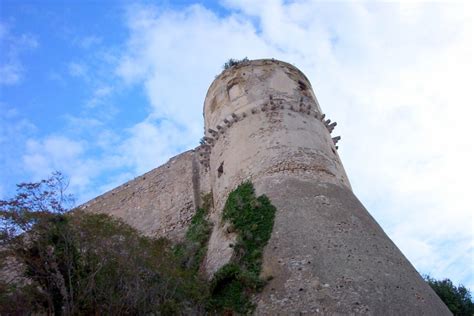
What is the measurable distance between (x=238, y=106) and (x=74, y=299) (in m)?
7.66

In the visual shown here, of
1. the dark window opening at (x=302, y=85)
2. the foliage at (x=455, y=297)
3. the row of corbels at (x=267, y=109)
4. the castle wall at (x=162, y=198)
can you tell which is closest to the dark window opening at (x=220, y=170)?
the row of corbels at (x=267, y=109)

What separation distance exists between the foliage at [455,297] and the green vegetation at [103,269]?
7.14m

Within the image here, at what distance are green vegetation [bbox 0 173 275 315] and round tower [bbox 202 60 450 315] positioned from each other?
50cm

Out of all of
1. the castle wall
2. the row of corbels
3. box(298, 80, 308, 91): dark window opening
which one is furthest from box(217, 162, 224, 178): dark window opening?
box(298, 80, 308, 91): dark window opening

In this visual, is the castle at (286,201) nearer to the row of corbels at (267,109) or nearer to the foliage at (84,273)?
the row of corbels at (267,109)

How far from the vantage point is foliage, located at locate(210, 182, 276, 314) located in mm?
8766

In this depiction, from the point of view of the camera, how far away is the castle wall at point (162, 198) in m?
15.5

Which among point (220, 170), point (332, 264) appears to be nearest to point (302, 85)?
point (220, 170)

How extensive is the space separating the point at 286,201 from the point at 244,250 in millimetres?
1483

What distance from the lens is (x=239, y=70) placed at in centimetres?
1487

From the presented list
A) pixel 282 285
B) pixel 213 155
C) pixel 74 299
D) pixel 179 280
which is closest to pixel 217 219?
pixel 213 155

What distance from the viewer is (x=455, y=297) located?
1405 cm

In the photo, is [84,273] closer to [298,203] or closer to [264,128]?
[298,203]

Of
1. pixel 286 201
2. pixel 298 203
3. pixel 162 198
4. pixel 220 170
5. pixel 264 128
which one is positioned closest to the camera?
pixel 298 203
